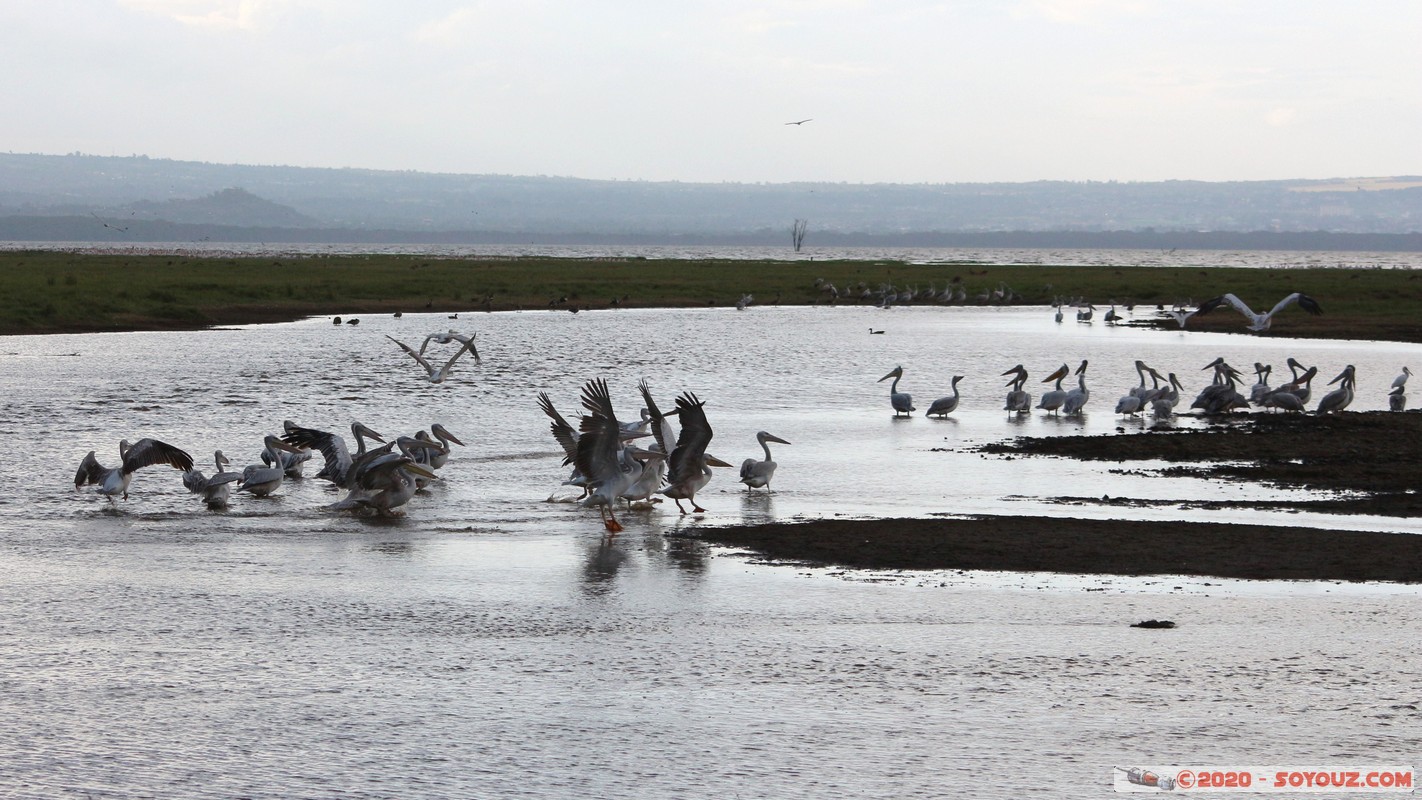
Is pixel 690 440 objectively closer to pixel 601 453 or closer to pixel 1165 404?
pixel 601 453

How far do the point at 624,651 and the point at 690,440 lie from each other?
387 cm

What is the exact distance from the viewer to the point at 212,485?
39.5ft

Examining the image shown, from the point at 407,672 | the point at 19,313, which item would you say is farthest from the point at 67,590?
the point at 19,313

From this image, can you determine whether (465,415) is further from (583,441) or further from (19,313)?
(19,313)

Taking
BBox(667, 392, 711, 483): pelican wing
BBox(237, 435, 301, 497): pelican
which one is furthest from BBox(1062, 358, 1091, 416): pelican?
BBox(237, 435, 301, 497): pelican

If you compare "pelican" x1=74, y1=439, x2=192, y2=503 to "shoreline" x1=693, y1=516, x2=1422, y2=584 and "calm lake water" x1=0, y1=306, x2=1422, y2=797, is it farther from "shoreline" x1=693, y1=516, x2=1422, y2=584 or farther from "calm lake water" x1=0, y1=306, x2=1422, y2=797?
"shoreline" x1=693, y1=516, x2=1422, y2=584

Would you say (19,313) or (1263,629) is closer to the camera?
(1263,629)

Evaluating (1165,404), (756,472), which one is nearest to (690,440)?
(756,472)

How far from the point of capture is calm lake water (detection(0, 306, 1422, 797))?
19.8 ft

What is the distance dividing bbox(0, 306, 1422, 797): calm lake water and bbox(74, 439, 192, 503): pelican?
15cm

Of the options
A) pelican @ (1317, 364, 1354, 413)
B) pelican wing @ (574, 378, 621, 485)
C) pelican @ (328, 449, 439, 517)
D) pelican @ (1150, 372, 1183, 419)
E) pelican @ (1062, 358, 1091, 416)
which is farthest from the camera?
pelican @ (1062, 358, 1091, 416)

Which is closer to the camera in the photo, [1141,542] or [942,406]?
[1141,542]

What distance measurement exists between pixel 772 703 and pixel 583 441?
465cm

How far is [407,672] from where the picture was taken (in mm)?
7297
